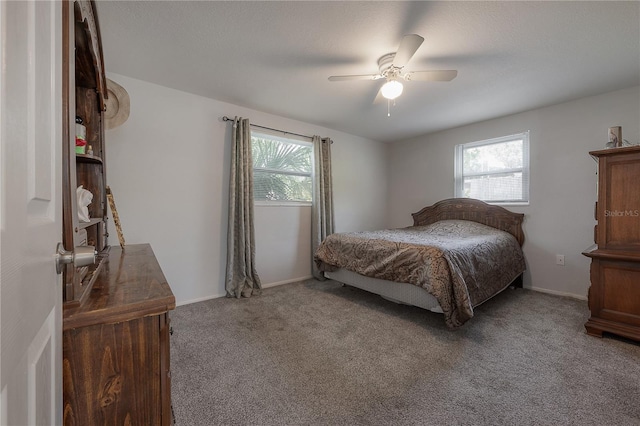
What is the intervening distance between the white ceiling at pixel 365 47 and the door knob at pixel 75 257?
1734mm

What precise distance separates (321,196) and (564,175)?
2.96m

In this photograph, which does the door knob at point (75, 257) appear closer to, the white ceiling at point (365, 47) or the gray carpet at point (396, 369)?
the gray carpet at point (396, 369)

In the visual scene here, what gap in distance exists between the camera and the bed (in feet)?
6.94

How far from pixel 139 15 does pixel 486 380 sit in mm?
3185

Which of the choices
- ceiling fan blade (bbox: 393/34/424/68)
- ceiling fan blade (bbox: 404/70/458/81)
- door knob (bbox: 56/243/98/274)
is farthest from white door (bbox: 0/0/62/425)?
ceiling fan blade (bbox: 404/70/458/81)

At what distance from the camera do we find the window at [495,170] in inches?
137

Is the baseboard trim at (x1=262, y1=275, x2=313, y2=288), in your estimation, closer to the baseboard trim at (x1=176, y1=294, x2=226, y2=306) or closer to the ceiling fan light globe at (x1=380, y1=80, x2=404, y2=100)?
the baseboard trim at (x1=176, y1=294, x2=226, y2=306)

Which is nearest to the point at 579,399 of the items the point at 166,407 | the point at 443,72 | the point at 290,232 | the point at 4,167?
the point at 166,407

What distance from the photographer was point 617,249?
204 cm

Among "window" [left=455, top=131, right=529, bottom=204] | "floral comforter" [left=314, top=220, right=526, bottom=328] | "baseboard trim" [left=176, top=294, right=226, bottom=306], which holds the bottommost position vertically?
"baseboard trim" [left=176, top=294, right=226, bottom=306]

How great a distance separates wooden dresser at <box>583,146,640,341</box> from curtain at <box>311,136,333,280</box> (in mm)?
2732

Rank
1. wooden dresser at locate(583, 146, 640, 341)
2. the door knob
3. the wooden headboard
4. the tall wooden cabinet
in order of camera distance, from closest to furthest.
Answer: the door knob < the tall wooden cabinet < wooden dresser at locate(583, 146, 640, 341) < the wooden headboard

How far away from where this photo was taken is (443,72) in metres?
2.04

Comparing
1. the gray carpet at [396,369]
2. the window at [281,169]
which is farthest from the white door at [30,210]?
the window at [281,169]
